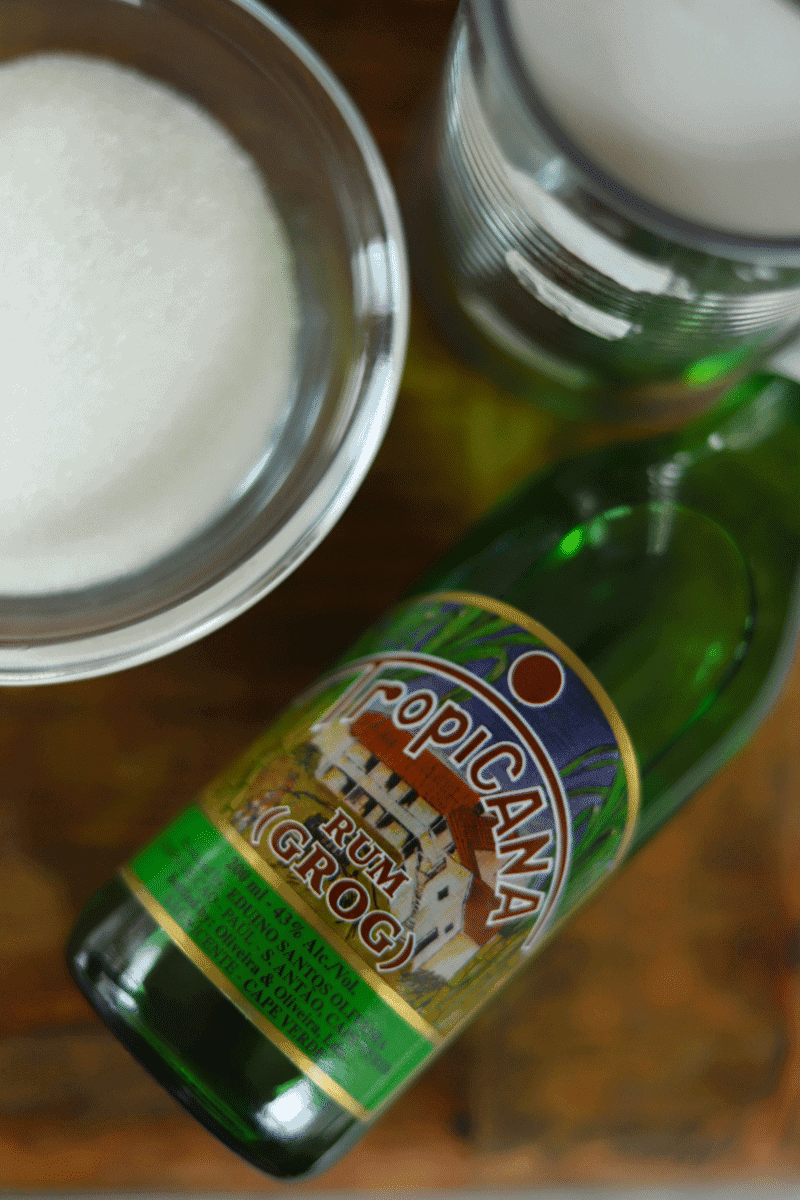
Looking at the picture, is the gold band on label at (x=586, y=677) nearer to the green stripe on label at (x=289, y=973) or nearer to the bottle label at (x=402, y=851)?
the bottle label at (x=402, y=851)

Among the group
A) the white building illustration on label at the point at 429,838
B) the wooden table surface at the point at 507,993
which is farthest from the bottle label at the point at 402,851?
the wooden table surface at the point at 507,993

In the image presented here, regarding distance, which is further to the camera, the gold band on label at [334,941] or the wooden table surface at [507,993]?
the wooden table surface at [507,993]

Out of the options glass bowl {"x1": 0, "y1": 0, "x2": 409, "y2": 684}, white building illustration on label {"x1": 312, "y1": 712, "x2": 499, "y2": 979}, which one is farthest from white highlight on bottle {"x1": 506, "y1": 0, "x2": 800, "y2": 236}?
white building illustration on label {"x1": 312, "y1": 712, "x2": 499, "y2": 979}

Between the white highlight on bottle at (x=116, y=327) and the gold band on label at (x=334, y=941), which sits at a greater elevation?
the white highlight on bottle at (x=116, y=327)

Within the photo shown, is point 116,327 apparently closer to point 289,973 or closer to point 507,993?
point 289,973

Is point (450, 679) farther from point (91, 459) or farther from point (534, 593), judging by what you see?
point (91, 459)

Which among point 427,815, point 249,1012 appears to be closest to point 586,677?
point 427,815

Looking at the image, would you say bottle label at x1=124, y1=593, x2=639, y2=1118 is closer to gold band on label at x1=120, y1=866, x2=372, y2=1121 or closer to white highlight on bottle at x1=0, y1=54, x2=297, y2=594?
gold band on label at x1=120, y1=866, x2=372, y2=1121

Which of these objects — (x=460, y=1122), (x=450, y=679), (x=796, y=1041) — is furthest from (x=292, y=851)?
(x=796, y=1041)
